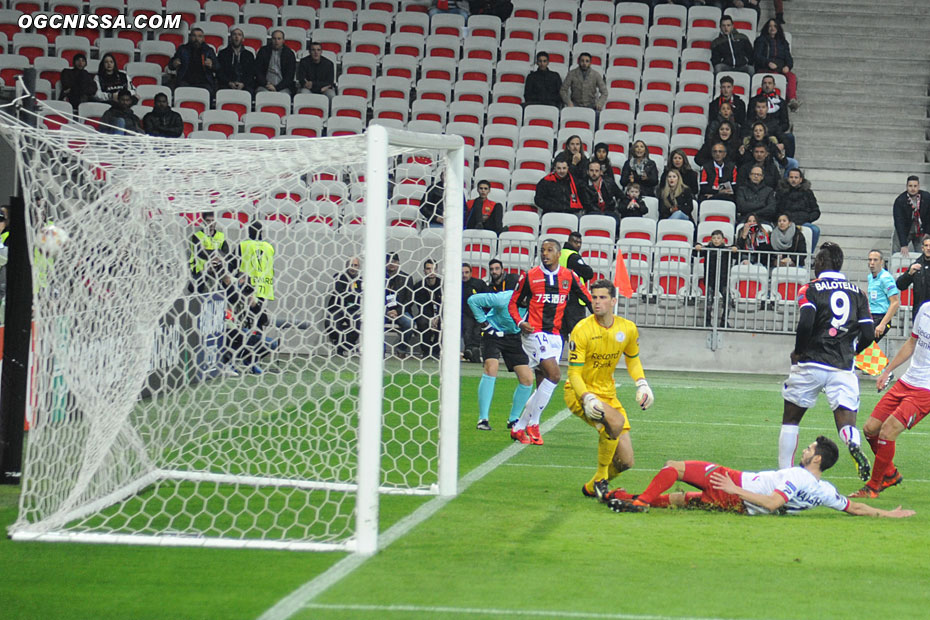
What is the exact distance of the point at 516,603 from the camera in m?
5.49

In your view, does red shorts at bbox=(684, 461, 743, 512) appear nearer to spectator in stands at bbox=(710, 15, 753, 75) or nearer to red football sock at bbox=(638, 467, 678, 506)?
red football sock at bbox=(638, 467, 678, 506)

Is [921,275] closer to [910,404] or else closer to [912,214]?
[912,214]

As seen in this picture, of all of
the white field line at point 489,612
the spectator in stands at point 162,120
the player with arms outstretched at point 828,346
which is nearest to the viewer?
the white field line at point 489,612

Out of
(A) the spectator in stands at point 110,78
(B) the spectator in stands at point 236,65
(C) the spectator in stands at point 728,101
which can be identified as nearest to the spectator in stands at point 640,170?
(C) the spectator in stands at point 728,101

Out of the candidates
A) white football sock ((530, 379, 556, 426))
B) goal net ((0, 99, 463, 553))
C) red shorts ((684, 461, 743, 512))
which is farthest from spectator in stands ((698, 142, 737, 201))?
red shorts ((684, 461, 743, 512))

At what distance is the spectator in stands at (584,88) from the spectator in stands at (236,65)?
19.0 ft

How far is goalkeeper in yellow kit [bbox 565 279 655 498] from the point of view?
310 inches

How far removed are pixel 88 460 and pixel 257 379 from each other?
5.28 ft

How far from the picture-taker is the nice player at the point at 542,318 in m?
11.1

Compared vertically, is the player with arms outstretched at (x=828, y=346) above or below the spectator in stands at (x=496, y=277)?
below

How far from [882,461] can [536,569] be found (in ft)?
11.9

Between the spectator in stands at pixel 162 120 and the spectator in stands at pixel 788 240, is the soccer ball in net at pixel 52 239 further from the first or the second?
the spectator in stands at pixel 162 120

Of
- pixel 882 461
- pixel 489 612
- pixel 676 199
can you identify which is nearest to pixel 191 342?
pixel 489 612

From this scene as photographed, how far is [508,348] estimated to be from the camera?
38.3 ft
